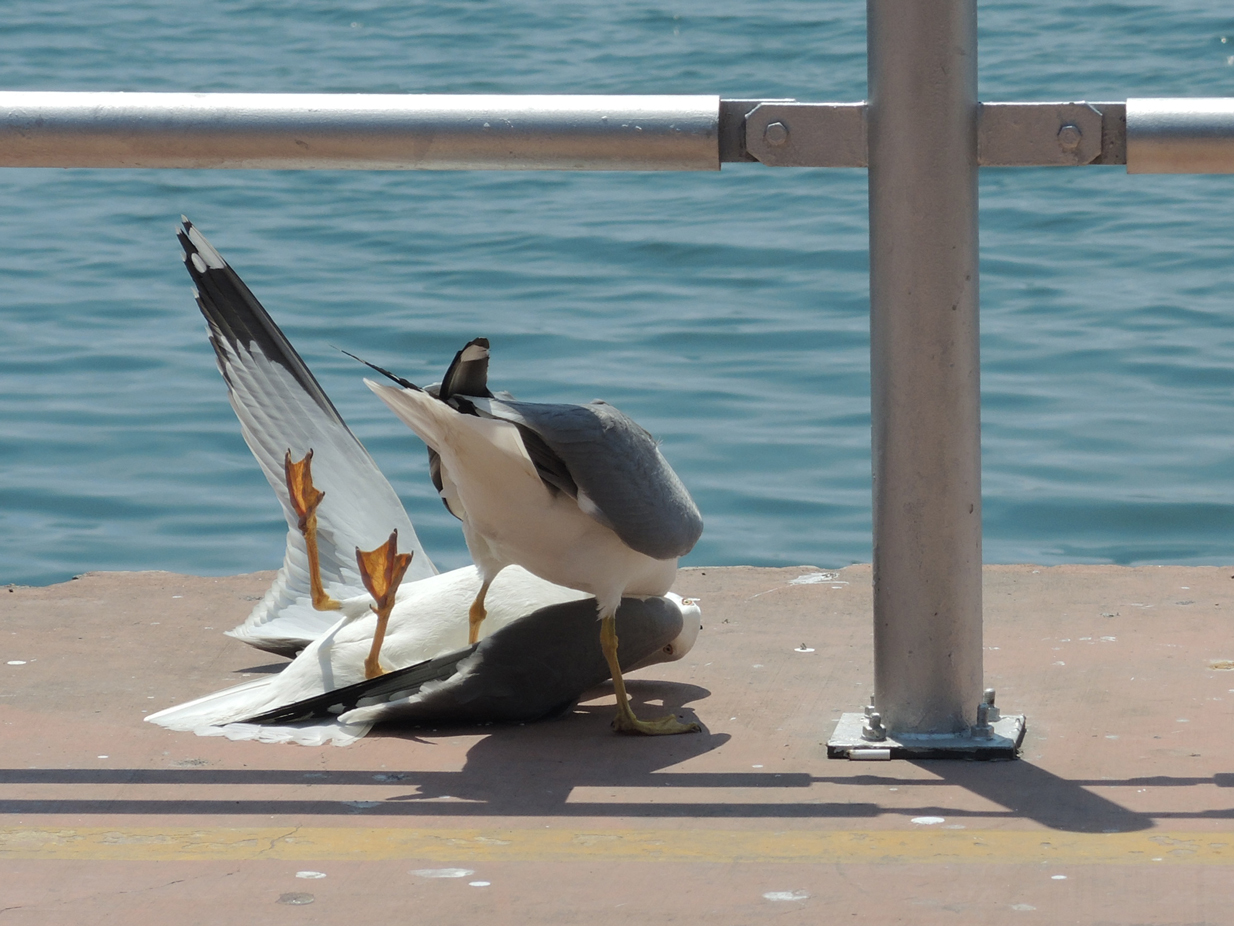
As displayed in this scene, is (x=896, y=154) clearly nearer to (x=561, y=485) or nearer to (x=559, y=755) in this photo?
(x=561, y=485)

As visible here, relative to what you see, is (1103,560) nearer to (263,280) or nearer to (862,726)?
(862,726)

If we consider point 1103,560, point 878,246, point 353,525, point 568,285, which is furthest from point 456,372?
point 568,285

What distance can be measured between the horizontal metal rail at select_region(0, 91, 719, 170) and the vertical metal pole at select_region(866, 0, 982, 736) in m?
0.31

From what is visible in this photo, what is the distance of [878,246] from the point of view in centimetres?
299

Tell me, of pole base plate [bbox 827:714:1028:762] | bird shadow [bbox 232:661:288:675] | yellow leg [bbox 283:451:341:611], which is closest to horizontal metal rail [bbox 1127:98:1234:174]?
pole base plate [bbox 827:714:1028:762]

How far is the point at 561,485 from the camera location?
337 centimetres

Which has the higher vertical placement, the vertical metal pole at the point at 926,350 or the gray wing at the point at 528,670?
the vertical metal pole at the point at 926,350

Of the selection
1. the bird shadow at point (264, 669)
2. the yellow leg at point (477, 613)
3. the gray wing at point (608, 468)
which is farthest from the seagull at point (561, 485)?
the bird shadow at point (264, 669)

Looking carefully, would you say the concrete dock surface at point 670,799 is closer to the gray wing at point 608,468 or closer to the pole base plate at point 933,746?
the pole base plate at point 933,746

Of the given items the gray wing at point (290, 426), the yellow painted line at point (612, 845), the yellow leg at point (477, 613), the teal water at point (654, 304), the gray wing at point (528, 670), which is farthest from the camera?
the teal water at point (654, 304)

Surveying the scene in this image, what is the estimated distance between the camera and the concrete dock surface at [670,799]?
2.48m

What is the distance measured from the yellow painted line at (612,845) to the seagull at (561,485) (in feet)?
2.04

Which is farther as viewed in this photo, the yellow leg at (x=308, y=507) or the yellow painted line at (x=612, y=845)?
the yellow leg at (x=308, y=507)

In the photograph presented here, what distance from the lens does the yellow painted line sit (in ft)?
8.59
